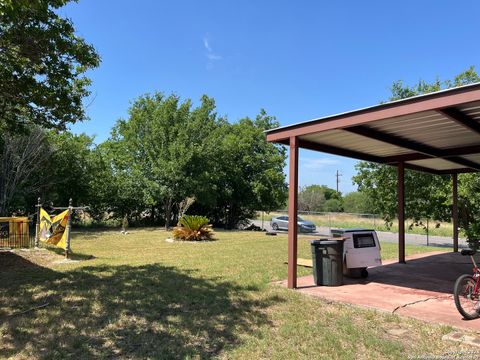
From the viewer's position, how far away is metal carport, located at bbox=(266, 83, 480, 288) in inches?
221

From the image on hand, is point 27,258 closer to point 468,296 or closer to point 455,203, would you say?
point 468,296

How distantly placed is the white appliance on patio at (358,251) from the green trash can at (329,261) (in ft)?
1.94

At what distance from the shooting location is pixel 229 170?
24.7 metres

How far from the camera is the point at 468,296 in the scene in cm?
558

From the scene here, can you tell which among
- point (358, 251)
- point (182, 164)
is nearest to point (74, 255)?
point (358, 251)

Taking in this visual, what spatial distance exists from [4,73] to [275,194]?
19.9 metres

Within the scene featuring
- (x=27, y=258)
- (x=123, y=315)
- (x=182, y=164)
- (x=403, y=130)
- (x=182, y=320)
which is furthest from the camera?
(x=182, y=164)

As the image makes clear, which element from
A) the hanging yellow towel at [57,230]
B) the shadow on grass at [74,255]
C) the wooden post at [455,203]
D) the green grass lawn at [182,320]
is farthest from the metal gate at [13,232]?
the wooden post at [455,203]

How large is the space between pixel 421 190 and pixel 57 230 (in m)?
15.3

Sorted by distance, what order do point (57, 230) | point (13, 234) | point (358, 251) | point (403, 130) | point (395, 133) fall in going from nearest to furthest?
1. point (403, 130)
2. point (395, 133)
3. point (358, 251)
4. point (57, 230)
5. point (13, 234)

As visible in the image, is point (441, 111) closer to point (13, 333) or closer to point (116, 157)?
point (13, 333)

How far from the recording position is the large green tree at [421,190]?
54.5ft

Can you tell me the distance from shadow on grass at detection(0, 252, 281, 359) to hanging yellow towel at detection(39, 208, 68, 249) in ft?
6.91

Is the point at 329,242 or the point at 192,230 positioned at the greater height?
the point at 329,242
